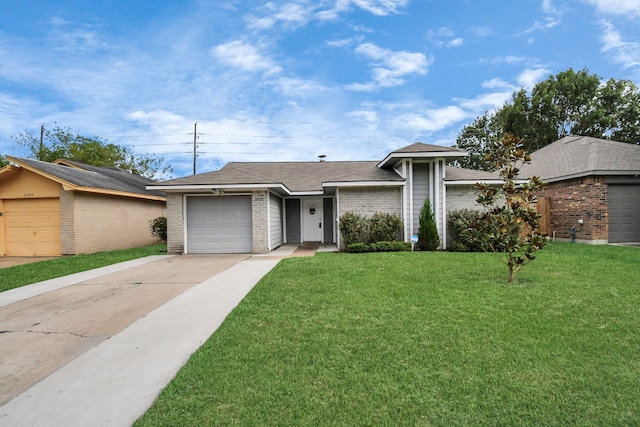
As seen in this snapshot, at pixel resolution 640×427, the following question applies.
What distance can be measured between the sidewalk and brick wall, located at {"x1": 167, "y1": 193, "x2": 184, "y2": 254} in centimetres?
723

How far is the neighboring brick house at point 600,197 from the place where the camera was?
40.7ft

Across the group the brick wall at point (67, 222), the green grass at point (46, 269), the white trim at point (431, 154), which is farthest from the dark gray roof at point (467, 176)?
the brick wall at point (67, 222)

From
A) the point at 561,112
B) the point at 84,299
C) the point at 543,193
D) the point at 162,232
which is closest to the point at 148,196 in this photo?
the point at 162,232

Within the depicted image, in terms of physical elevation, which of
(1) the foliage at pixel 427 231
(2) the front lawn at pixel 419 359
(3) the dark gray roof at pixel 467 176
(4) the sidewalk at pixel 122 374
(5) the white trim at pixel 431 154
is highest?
(5) the white trim at pixel 431 154

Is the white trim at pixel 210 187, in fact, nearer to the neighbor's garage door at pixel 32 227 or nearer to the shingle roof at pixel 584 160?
the neighbor's garage door at pixel 32 227

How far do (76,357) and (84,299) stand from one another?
9.21 feet

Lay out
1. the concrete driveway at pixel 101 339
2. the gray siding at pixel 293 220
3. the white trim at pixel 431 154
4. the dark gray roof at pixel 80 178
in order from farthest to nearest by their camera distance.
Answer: the gray siding at pixel 293 220 → the dark gray roof at pixel 80 178 → the white trim at pixel 431 154 → the concrete driveway at pixel 101 339

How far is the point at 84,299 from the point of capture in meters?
5.76

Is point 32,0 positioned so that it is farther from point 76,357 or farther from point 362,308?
point 362,308

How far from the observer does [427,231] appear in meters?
11.4

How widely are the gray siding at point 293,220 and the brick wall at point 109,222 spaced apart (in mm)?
7188

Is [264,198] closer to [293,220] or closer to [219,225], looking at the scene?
[219,225]

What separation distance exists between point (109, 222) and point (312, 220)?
8.88 m

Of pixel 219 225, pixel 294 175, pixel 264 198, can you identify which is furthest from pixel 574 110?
pixel 219 225
